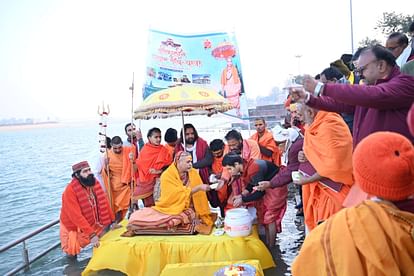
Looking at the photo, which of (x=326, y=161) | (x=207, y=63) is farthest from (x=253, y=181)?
(x=207, y=63)


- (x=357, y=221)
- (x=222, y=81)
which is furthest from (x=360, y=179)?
(x=222, y=81)

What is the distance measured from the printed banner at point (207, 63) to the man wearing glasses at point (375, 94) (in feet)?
18.1

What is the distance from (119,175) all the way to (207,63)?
3.23 metres

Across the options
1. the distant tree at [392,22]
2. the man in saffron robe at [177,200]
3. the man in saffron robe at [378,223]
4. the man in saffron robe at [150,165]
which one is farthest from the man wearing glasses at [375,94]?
the distant tree at [392,22]

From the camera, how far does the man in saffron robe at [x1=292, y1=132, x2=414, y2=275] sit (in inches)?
51.6

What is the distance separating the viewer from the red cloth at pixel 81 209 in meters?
4.93

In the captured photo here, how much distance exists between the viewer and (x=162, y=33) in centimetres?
781

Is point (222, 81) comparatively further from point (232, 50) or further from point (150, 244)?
point (150, 244)

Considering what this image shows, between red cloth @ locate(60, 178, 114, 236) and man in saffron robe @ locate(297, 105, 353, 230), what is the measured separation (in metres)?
2.92

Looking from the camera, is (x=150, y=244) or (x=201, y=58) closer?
(x=150, y=244)

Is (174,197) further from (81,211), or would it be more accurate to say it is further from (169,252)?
(81,211)

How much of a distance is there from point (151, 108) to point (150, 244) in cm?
206

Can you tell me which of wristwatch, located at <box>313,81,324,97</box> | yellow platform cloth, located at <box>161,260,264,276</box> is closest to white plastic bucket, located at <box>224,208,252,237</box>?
yellow platform cloth, located at <box>161,260,264,276</box>

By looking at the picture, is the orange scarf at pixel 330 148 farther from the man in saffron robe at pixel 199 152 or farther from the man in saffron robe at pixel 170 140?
the man in saffron robe at pixel 170 140
